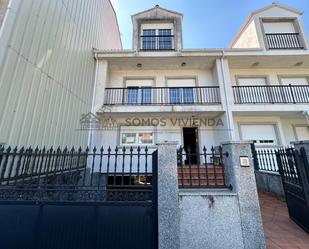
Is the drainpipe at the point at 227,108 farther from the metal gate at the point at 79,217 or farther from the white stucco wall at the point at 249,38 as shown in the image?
the metal gate at the point at 79,217

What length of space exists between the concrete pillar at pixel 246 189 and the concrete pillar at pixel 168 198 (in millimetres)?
1112

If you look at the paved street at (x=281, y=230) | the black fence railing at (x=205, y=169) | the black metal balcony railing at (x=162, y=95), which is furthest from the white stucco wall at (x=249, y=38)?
the paved street at (x=281, y=230)

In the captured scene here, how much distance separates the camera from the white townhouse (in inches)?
334

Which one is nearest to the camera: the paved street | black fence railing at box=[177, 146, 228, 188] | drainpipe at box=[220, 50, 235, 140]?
the paved street

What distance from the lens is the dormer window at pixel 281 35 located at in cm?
951

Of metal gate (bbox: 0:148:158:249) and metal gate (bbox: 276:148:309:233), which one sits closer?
metal gate (bbox: 0:148:158:249)

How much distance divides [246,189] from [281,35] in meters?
11.3

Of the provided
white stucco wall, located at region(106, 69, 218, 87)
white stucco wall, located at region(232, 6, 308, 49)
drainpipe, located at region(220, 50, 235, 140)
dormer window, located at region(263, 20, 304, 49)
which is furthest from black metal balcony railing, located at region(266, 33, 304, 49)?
white stucco wall, located at region(106, 69, 218, 87)

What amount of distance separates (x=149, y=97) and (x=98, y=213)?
24.8ft

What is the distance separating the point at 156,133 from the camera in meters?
9.40

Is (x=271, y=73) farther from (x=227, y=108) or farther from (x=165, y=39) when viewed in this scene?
(x=165, y=39)

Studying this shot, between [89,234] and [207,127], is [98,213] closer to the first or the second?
[89,234]

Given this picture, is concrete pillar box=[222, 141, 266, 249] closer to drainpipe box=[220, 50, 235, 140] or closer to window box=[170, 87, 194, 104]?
drainpipe box=[220, 50, 235, 140]

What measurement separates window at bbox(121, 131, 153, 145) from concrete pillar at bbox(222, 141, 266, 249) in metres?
6.40
